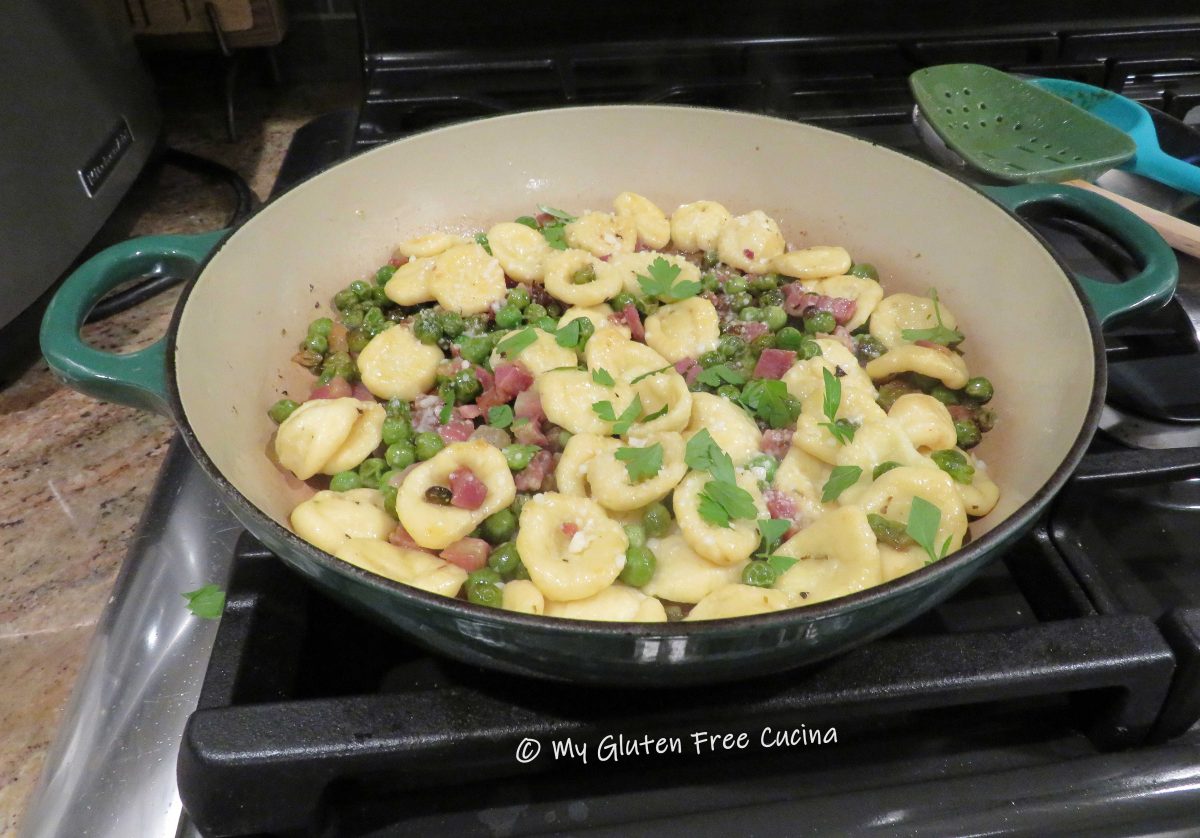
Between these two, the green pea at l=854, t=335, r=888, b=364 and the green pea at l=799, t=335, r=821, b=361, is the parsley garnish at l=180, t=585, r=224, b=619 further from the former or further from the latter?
the green pea at l=854, t=335, r=888, b=364

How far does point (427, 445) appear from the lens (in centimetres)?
129

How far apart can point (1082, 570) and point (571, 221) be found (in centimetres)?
108

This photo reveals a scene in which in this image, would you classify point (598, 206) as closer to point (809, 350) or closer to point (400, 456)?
point (809, 350)

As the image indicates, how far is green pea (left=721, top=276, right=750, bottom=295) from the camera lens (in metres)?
1.57

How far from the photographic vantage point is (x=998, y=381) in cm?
132

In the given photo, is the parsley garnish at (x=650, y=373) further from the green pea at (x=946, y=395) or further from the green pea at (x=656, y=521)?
the green pea at (x=946, y=395)

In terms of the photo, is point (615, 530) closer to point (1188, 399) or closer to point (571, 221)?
point (571, 221)

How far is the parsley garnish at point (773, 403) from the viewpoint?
1.28 meters

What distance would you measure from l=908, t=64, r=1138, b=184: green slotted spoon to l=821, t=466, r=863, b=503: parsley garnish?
3.00ft

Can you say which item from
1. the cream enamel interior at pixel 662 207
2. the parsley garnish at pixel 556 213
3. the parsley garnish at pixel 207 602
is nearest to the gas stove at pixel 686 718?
the parsley garnish at pixel 207 602

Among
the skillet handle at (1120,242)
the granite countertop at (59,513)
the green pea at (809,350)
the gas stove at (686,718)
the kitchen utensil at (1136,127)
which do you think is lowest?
the granite countertop at (59,513)

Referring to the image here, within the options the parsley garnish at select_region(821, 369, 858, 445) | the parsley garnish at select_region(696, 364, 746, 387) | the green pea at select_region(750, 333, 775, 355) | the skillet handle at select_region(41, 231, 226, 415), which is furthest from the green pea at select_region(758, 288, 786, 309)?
the skillet handle at select_region(41, 231, 226, 415)

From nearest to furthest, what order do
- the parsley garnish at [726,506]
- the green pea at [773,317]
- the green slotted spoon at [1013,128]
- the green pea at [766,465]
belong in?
the parsley garnish at [726,506] → the green pea at [766,465] → the green pea at [773,317] → the green slotted spoon at [1013,128]

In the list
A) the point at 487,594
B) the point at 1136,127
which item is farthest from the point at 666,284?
the point at 1136,127
